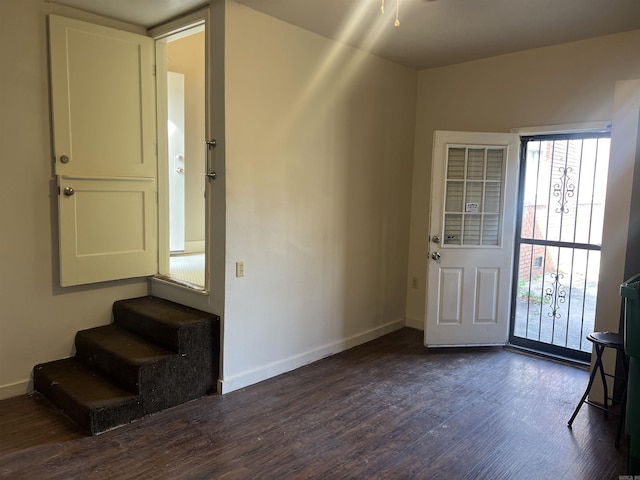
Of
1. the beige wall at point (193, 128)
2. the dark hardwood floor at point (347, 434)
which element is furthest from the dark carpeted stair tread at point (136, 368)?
the beige wall at point (193, 128)

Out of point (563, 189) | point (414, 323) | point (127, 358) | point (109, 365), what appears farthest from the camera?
point (414, 323)

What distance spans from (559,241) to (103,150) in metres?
3.78

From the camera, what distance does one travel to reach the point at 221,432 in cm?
269

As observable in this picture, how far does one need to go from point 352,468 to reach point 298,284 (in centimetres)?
156

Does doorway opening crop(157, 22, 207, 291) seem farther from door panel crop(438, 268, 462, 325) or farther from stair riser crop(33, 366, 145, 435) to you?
door panel crop(438, 268, 462, 325)

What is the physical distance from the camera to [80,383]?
293 centimetres

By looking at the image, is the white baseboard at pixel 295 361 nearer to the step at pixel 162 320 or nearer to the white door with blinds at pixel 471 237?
the step at pixel 162 320

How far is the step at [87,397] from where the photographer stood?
264 cm

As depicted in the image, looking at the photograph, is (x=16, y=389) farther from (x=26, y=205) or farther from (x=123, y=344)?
A: (x=26, y=205)

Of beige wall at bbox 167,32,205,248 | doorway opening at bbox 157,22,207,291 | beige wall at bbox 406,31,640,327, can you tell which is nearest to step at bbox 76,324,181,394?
doorway opening at bbox 157,22,207,291

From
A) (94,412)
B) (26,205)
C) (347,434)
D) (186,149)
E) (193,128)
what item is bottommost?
(347,434)

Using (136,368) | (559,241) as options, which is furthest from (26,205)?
(559,241)

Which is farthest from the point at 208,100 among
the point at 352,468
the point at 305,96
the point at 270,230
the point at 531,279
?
the point at 531,279

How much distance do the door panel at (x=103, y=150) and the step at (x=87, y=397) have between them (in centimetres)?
63
